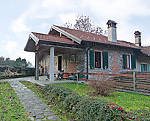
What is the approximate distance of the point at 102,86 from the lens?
5473 mm

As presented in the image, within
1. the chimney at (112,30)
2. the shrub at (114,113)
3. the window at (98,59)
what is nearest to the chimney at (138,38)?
the chimney at (112,30)

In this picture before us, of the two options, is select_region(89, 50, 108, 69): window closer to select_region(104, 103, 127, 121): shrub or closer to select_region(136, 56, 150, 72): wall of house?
select_region(136, 56, 150, 72): wall of house

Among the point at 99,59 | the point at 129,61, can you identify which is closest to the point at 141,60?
the point at 129,61

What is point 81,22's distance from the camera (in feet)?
78.3

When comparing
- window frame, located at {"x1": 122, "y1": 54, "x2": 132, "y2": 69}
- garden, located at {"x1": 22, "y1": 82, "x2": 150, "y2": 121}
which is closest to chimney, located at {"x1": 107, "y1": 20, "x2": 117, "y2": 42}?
window frame, located at {"x1": 122, "y1": 54, "x2": 132, "y2": 69}

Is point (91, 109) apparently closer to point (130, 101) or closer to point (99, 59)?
point (130, 101)

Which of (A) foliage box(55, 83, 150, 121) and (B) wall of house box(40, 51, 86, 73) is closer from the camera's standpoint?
(A) foliage box(55, 83, 150, 121)

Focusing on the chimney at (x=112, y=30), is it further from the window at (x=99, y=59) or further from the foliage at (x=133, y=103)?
the foliage at (x=133, y=103)

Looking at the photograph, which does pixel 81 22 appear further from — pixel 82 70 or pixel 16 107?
pixel 16 107

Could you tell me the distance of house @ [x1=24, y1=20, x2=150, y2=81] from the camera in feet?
30.7

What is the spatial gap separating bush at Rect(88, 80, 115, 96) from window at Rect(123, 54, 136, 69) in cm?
857

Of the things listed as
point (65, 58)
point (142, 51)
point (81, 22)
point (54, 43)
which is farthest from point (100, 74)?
point (81, 22)

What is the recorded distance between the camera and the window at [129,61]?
13.4 m

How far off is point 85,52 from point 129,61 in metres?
5.86
